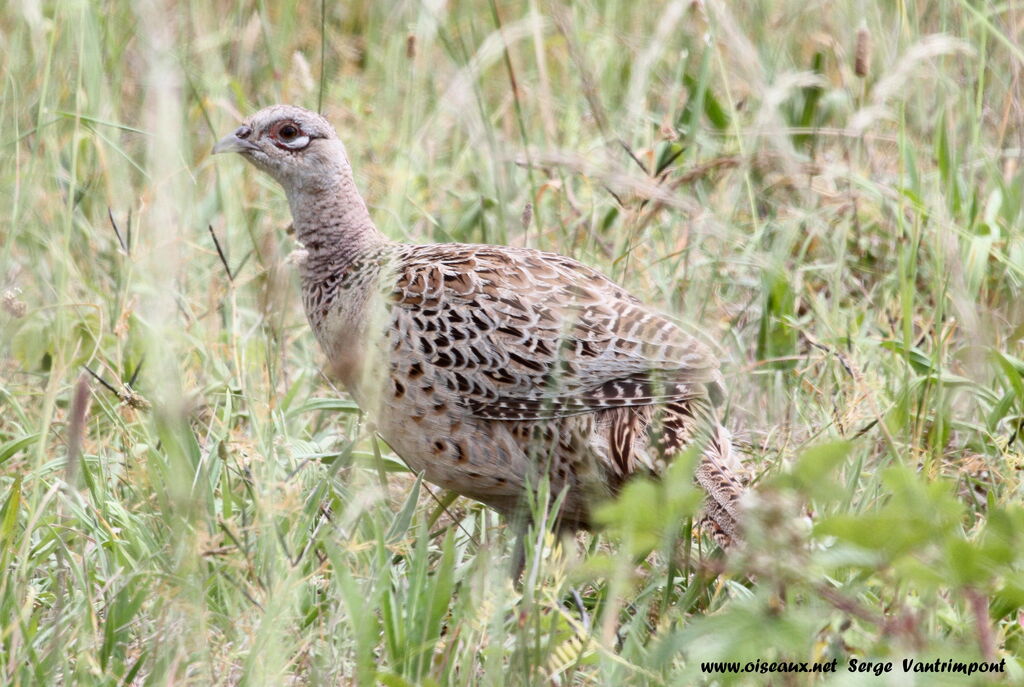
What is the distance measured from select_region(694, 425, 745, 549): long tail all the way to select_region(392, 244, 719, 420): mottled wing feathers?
22 centimetres

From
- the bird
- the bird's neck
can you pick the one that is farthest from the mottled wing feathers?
the bird's neck

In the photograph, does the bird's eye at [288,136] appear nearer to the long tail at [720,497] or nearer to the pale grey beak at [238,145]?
the pale grey beak at [238,145]

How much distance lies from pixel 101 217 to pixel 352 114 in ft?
4.21

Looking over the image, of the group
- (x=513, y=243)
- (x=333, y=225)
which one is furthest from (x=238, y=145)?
(x=513, y=243)

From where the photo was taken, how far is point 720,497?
3352 millimetres

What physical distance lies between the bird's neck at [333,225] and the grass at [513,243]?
16cm

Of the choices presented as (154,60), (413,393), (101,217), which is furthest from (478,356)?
(101,217)

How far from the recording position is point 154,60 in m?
2.35

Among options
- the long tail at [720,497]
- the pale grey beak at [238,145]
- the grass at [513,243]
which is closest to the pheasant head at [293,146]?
the pale grey beak at [238,145]

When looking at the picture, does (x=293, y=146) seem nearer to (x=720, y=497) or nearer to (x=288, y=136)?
(x=288, y=136)

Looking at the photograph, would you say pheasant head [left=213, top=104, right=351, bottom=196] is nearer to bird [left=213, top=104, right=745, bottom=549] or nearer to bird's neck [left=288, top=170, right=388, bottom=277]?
bird's neck [left=288, top=170, right=388, bottom=277]

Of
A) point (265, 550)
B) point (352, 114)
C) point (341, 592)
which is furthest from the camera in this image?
point (352, 114)

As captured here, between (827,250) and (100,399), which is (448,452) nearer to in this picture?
(100,399)

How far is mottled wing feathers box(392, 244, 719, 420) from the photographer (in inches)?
141
